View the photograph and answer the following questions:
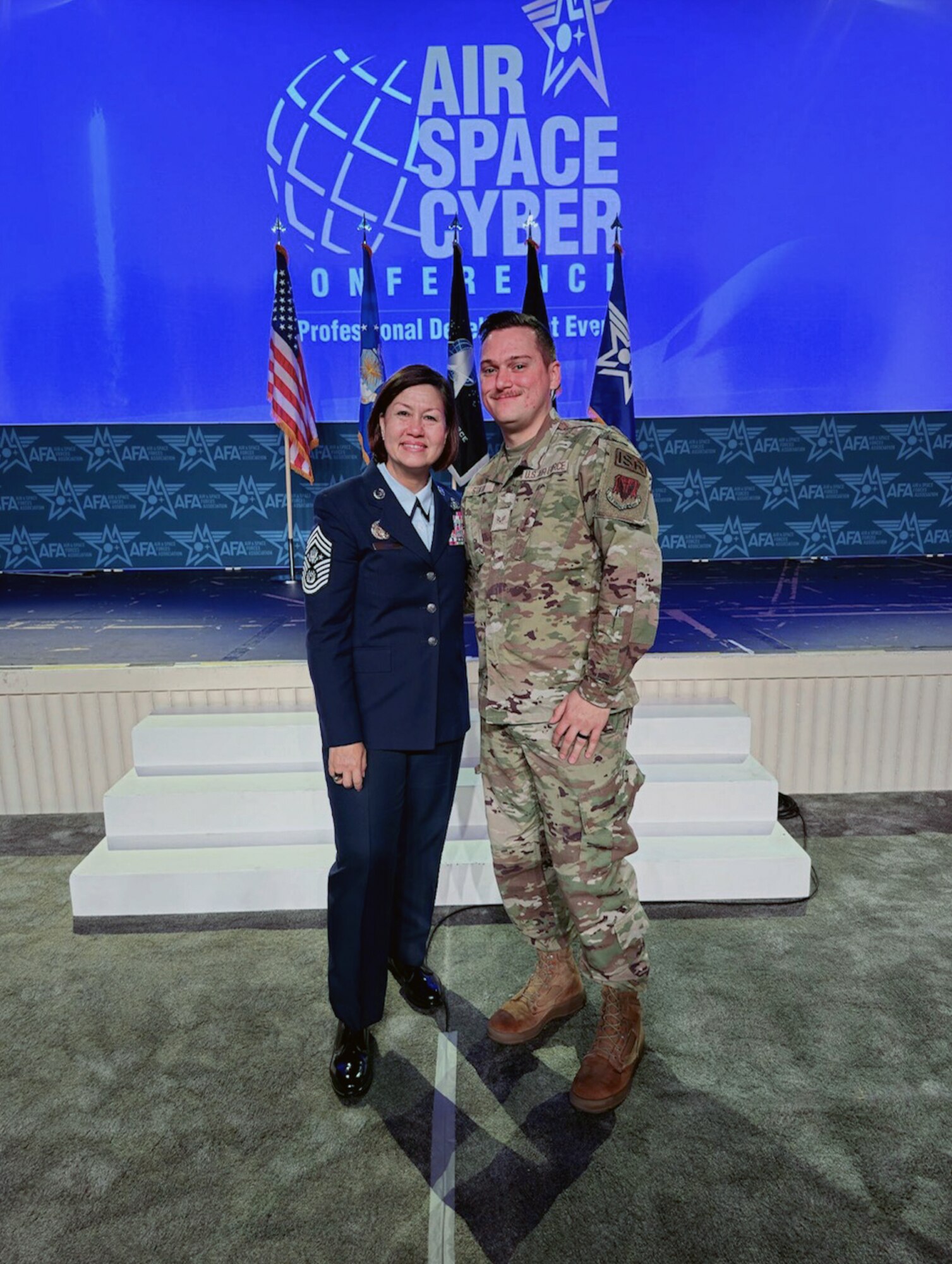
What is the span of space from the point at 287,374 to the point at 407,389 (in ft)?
11.4

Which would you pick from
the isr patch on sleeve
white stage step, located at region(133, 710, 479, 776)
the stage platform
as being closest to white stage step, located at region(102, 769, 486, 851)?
white stage step, located at region(133, 710, 479, 776)

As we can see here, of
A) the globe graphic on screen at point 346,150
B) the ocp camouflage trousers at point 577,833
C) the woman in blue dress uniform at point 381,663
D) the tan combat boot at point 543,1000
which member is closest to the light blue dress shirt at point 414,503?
the woman in blue dress uniform at point 381,663

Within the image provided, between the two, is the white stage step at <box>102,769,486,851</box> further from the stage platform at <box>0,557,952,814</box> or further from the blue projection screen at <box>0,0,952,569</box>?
the blue projection screen at <box>0,0,952,569</box>

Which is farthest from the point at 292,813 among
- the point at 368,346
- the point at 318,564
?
the point at 368,346

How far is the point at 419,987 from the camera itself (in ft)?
5.83

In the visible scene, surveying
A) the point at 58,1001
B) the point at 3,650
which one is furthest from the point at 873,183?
the point at 58,1001

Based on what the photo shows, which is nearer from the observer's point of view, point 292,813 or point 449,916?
point 449,916

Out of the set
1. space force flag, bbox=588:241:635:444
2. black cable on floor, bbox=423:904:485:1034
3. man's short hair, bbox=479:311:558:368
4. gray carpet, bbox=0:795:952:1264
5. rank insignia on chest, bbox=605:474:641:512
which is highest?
space force flag, bbox=588:241:635:444

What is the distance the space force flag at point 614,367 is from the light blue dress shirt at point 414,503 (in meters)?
3.38

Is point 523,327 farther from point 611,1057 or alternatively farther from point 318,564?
point 611,1057

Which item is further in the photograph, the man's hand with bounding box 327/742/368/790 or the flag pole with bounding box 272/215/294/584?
the flag pole with bounding box 272/215/294/584

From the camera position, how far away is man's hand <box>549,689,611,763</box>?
1.45m

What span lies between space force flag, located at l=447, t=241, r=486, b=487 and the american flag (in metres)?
0.88

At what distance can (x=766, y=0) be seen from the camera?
4.83 meters
